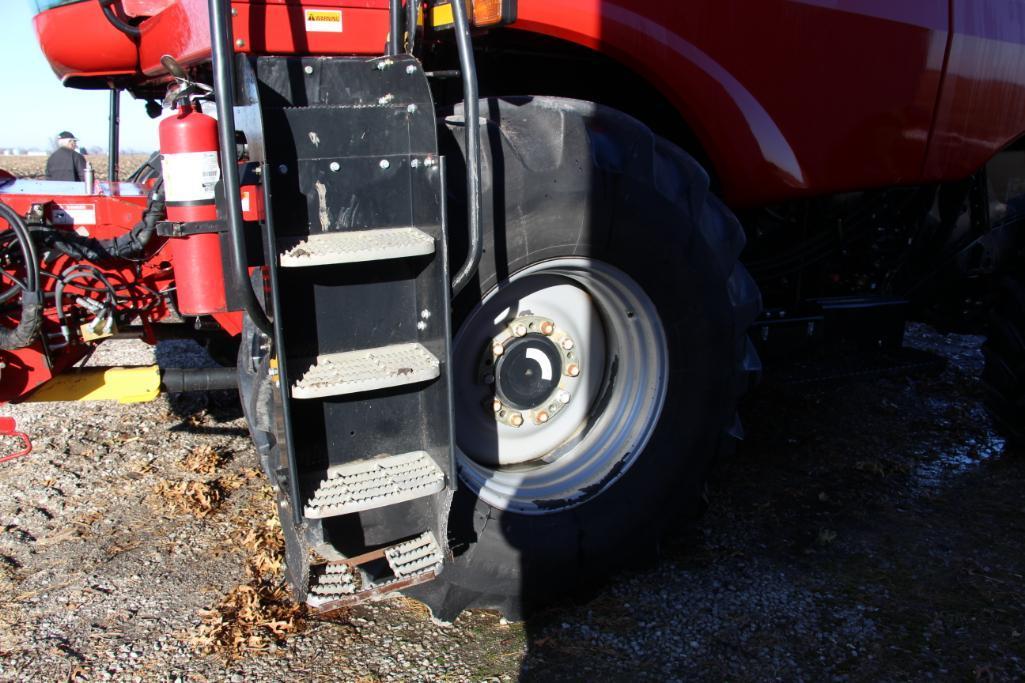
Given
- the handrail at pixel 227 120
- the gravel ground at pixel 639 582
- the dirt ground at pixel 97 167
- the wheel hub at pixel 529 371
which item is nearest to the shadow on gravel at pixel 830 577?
the gravel ground at pixel 639 582

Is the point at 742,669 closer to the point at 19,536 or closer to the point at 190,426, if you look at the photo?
the point at 19,536

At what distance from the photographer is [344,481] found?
1957 mm

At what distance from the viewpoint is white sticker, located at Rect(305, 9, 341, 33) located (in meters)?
2.12

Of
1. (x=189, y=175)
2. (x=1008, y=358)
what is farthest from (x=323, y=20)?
(x=1008, y=358)

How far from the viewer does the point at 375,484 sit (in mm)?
1949

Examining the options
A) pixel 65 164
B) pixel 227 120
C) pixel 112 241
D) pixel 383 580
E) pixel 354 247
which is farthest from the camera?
pixel 65 164

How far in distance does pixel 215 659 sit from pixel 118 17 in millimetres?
2191

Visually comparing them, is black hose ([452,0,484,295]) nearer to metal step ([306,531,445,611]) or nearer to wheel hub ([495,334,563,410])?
wheel hub ([495,334,563,410])

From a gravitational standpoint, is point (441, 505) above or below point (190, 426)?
above

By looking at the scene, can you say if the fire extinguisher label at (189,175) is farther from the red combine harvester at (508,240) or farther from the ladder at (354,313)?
the ladder at (354,313)

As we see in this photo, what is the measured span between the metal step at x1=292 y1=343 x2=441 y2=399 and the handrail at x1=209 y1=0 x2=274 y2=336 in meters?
0.26

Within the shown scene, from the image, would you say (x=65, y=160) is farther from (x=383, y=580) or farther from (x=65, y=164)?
(x=383, y=580)

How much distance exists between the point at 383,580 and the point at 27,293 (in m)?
1.73

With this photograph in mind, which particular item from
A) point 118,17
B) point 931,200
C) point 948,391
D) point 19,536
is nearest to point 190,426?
point 19,536
